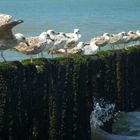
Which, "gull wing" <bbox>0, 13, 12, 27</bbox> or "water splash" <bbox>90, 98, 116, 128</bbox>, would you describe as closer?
"gull wing" <bbox>0, 13, 12, 27</bbox>

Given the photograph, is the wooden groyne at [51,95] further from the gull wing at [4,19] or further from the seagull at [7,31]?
the gull wing at [4,19]

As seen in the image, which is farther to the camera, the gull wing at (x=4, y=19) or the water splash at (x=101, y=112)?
the water splash at (x=101, y=112)

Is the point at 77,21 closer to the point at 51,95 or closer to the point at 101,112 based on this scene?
the point at 101,112

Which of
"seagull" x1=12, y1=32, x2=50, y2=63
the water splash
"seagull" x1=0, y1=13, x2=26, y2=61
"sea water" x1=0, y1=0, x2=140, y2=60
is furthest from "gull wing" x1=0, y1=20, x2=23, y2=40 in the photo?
"sea water" x1=0, y1=0, x2=140, y2=60

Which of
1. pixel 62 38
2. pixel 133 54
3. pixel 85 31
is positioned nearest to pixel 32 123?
pixel 62 38

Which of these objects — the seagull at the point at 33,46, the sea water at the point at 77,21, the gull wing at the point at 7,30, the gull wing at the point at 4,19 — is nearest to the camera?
the gull wing at the point at 7,30

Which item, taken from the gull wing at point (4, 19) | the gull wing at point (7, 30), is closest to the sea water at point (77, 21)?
the gull wing at point (7, 30)

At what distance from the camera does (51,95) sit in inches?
581

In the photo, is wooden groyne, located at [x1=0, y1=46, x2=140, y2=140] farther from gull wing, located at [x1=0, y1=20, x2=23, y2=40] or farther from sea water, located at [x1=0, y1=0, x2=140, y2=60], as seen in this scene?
sea water, located at [x1=0, y1=0, x2=140, y2=60]

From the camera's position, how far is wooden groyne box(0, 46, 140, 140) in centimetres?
1291

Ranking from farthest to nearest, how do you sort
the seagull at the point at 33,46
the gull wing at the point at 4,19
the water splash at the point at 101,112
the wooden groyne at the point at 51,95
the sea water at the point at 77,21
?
the sea water at the point at 77,21 → the water splash at the point at 101,112 → the seagull at the point at 33,46 → the gull wing at the point at 4,19 → the wooden groyne at the point at 51,95

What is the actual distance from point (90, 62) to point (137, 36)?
38.6 feet

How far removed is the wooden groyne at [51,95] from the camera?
42.4ft

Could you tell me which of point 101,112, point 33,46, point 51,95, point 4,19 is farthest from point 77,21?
point 4,19
